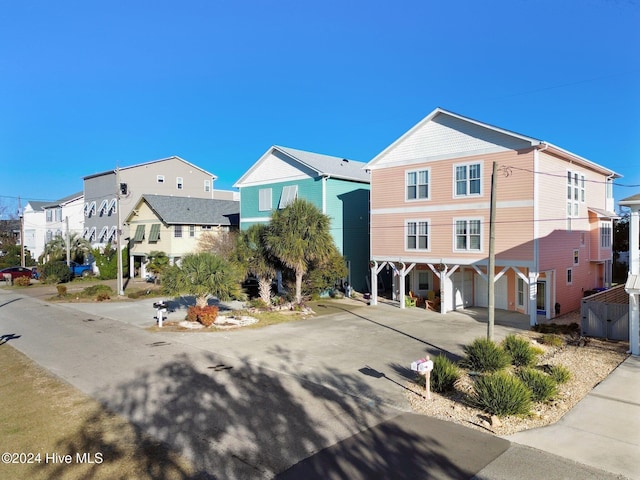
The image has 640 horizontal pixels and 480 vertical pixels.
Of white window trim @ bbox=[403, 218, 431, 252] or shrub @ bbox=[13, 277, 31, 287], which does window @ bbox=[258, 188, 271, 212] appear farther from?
shrub @ bbox=[13, 277, 31, 287]

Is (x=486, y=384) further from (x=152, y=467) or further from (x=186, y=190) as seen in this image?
(x=186, y=190)

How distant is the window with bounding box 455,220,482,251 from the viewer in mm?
20078

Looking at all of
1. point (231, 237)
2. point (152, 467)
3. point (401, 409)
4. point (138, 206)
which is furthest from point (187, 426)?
point (138, 206)

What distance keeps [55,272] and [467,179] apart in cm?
3498

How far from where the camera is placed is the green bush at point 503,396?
27.5 feet

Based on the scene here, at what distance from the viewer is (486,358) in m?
11.2

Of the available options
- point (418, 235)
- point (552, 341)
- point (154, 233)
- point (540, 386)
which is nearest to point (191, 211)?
point (154, 233)

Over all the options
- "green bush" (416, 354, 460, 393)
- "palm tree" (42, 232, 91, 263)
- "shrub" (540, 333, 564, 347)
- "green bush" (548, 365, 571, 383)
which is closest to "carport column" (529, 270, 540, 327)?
"shrub" (540, 333, 564, 347)

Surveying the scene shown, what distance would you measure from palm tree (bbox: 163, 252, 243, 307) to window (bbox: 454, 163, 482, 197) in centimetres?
1163

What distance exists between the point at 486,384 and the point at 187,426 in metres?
6.10

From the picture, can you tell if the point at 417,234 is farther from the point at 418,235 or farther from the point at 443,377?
the point at 443,377

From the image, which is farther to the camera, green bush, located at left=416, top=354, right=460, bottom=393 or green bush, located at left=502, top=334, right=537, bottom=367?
green bush, located at left=502, top=334, right=537, bottom=367

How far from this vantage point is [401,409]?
29.8 feet

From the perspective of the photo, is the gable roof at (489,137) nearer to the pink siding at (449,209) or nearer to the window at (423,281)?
the pink siding at (449,209)
